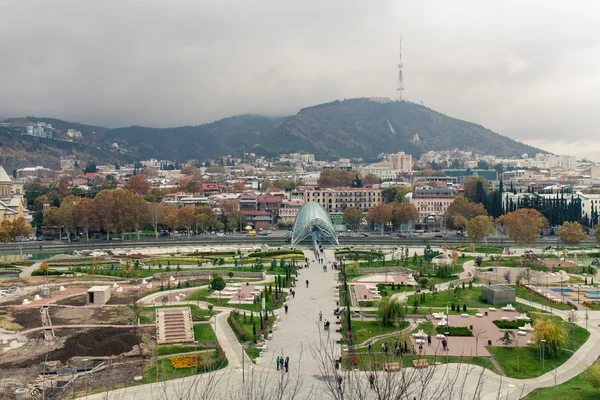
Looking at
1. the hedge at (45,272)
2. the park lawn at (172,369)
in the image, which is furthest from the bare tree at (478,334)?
the hedge at (45,272)

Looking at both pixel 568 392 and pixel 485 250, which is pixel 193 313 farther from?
pixel 485 250

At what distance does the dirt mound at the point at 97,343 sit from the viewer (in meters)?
29.5

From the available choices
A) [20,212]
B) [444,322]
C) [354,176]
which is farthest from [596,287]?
[354,176]

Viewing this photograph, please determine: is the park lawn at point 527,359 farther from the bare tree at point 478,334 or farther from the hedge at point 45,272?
the hedge at point 45,272

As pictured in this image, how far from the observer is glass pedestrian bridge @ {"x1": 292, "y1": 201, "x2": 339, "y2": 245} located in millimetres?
73188

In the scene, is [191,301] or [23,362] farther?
[191,301]

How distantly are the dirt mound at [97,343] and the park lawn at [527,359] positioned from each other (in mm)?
16781

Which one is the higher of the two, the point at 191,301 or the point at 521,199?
the point at 521,199

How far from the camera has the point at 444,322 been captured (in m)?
35.1

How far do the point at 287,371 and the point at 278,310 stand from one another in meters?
12.8

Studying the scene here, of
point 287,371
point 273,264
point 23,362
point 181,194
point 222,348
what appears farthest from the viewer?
point 181,194

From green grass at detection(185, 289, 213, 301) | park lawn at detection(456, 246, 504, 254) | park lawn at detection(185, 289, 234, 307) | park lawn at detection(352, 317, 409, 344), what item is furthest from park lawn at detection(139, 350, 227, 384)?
park lawn at detection(456, 246, 504, 254)

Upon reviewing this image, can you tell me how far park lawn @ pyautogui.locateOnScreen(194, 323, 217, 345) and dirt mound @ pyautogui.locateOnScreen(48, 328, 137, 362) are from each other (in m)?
3.10

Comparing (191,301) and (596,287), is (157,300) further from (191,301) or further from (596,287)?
(596,287)
